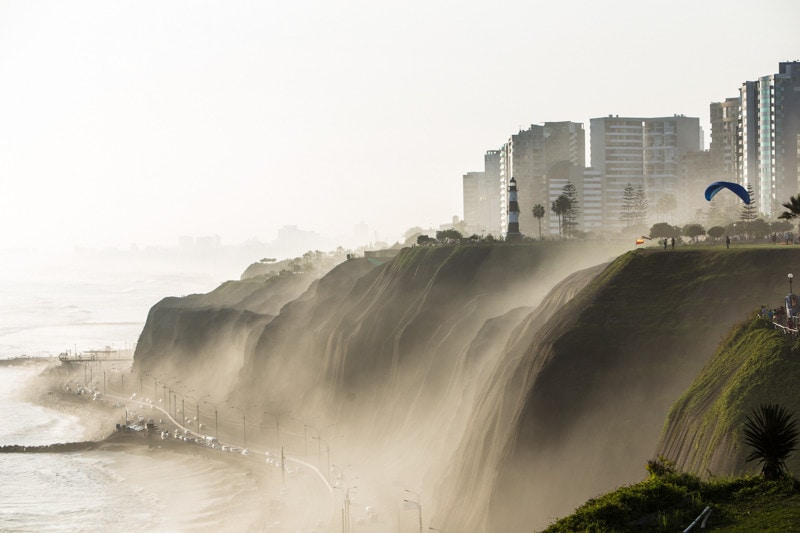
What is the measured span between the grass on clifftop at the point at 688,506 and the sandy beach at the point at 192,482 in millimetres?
51683

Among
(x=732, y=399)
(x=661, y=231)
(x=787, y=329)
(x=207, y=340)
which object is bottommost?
(x=207, y=340)

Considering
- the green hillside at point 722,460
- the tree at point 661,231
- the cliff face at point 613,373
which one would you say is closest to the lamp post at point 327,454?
the cliff face at point 613,373

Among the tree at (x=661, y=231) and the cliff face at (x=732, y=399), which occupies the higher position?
the tree at (x=661, y=231)

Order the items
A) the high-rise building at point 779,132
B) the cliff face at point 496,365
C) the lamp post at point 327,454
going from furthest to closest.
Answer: the high-rise building at point 779,132
the lamp post at point 327,454
the cliff face at point 496,365

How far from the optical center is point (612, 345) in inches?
2377

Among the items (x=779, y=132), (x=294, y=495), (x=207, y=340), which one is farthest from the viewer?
(x=779, y=132)

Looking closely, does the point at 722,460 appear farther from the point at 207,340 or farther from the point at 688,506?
the point at 207,340

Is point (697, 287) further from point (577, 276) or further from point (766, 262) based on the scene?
point (577, 276)

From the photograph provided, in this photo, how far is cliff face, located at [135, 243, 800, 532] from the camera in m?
57.3

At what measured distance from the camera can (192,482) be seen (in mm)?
104500

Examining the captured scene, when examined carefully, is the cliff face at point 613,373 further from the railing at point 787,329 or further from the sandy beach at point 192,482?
the sandy beach at point 192,482

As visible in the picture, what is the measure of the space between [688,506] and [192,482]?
81.4m

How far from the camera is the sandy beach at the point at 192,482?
86562 millimetres

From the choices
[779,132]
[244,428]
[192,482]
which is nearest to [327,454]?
[192,482]
